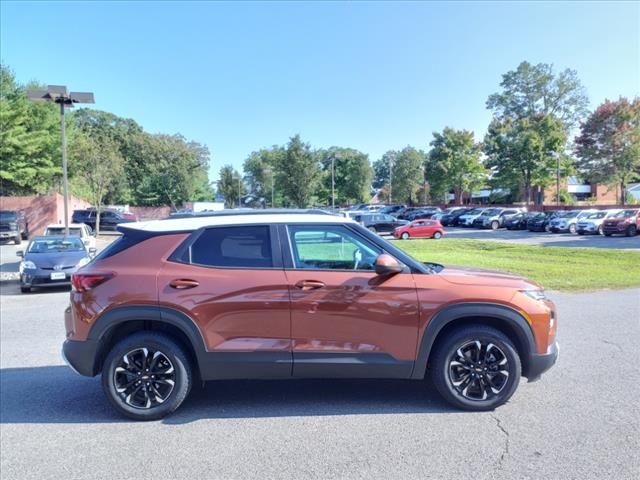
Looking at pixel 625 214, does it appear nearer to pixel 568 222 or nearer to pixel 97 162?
pixel 568 222

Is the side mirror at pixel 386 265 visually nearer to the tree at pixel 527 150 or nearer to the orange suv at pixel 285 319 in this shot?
the orange suv at pixel 285 319

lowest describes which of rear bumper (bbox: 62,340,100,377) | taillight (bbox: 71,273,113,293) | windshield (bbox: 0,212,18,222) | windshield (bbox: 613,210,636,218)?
rear bumper (bbox: 62,340,100,377)

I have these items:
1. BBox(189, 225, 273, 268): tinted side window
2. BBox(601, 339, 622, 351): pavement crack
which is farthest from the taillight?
BBox(601, 339, 622, 351): pavement crack

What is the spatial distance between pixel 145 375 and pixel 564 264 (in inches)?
558

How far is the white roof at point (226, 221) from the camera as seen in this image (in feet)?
13.1

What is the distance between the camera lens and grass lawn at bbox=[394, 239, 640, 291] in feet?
34.9

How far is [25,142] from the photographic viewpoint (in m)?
28.6

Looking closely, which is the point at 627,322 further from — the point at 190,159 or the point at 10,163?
the point at 190,159

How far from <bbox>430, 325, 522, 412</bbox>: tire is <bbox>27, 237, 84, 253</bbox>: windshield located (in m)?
11.1

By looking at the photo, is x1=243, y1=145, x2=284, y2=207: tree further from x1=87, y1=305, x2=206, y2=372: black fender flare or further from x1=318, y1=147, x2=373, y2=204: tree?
x1=87, y1=305, x2=206, y2=372: black fender flare

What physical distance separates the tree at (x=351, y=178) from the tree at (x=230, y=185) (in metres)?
18.8

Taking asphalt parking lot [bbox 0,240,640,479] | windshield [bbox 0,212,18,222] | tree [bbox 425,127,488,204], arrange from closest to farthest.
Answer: asphalt parking lot [bbox 0,240,640,479], windshield [bbox 0,212,18,222], tree [bbox 425,127,488,204]

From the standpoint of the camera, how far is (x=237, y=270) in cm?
379

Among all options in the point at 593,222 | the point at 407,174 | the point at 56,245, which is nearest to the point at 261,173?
the point at 407,174
